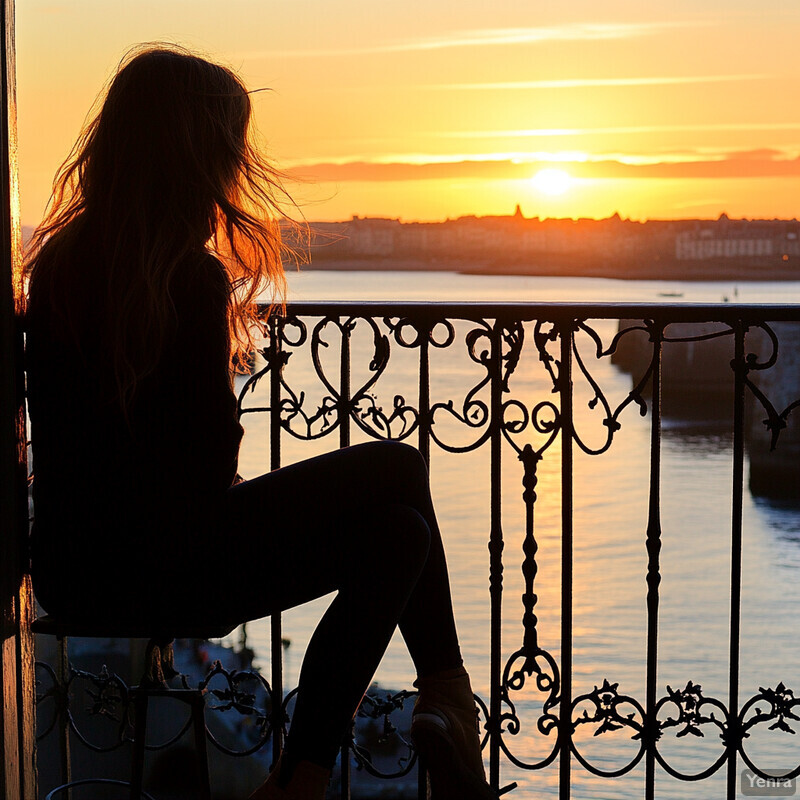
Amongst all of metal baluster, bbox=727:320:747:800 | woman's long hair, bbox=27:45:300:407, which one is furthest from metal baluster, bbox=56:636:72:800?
metal baluster, bbox=727:320:747:800

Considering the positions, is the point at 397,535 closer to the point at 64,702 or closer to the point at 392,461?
the point at 392,461

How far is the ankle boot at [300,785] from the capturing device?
1.64 meters

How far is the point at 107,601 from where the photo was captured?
5.41 feet

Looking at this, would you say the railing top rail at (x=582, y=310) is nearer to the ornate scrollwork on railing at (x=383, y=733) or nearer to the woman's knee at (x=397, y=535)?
the woman's knee at (x=397, y=535)

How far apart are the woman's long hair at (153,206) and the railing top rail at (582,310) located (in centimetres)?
45

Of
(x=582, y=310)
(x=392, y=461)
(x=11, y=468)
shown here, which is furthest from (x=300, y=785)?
(x=582, y=310)

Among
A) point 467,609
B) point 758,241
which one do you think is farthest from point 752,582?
point 758,241

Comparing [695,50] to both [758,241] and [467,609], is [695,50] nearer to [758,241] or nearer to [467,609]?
[758,241]

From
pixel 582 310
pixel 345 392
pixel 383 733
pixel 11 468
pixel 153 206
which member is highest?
pixel 153 206

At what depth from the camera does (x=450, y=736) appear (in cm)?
179

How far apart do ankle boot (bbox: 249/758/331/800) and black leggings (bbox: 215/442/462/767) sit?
0.02m

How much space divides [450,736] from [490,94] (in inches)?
1553

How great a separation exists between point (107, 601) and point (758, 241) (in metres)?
44.0

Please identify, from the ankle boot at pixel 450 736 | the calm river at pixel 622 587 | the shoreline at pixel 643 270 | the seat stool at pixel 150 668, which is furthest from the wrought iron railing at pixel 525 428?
the shoreline at pixel 643 270
